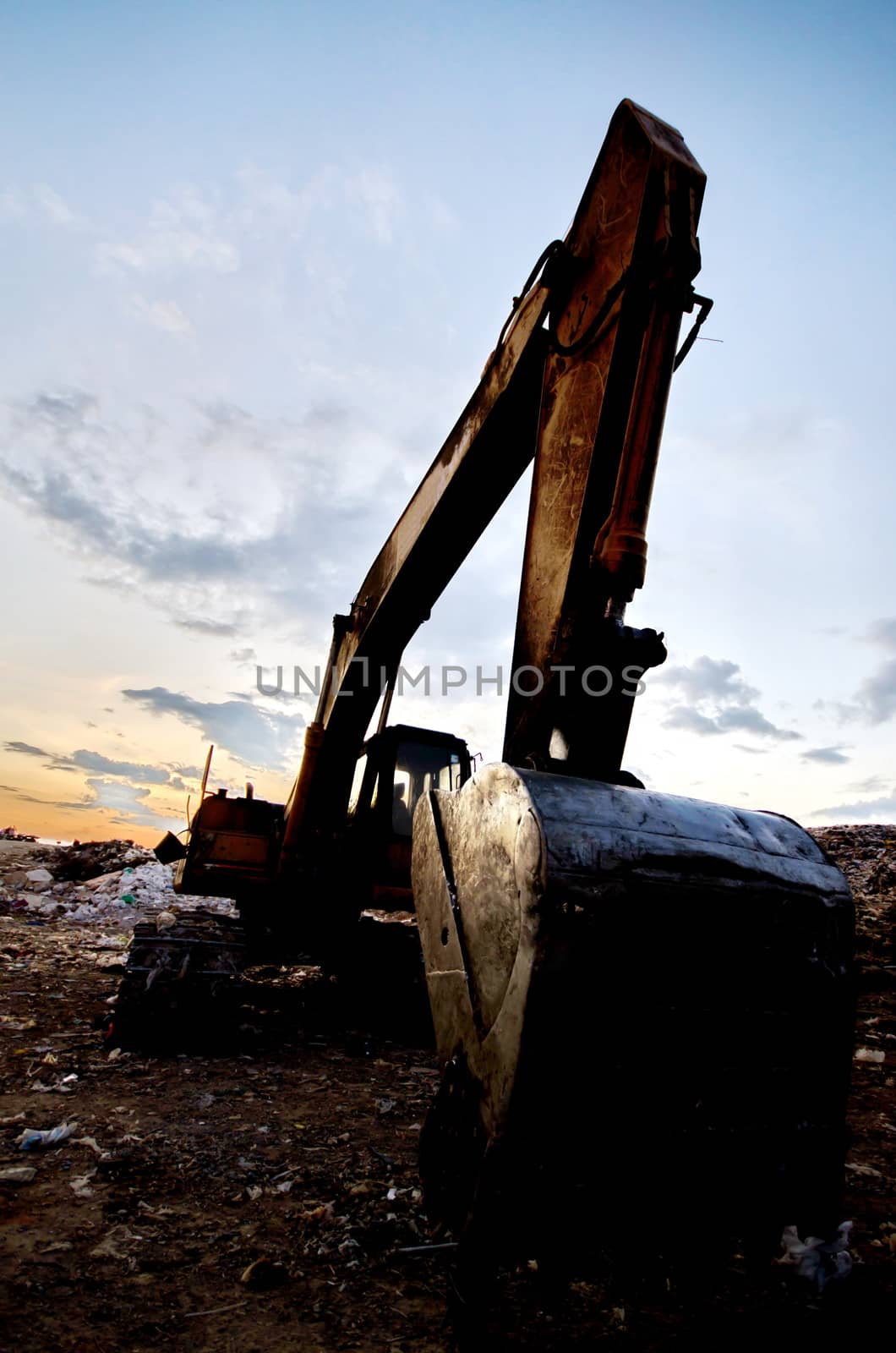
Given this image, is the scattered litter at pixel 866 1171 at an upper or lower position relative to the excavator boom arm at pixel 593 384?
lower

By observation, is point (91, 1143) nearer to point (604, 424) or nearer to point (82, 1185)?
point (82, 1185)

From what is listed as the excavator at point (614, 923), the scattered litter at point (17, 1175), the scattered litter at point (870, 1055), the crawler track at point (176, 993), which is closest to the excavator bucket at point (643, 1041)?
the excavator at point (614, 923)

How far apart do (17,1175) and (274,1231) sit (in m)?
1.08

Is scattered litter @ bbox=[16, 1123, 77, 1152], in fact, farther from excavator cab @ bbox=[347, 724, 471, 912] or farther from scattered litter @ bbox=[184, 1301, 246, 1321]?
excavator cab @ bbox=[347, 724, 471, 912]

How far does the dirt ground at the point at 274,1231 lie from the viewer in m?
1.98

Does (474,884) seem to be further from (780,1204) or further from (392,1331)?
(392,1331)

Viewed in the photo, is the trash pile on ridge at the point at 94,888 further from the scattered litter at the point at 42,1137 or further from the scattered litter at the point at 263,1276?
the scattered litter at the point at 263,1276

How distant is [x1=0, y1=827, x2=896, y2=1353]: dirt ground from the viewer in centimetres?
198

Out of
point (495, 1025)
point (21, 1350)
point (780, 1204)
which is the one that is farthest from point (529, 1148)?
point (21, 1350)

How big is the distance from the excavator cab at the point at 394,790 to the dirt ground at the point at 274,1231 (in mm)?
1508

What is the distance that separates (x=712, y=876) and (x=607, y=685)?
28.3 inches

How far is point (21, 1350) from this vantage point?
183 cm

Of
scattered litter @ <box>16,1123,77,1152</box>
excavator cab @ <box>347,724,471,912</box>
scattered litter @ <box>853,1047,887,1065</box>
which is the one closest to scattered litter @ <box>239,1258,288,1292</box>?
scattered litter @ <box>16,1123,77,1152</box>

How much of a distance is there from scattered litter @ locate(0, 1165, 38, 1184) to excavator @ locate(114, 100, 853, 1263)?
6.50 ft
